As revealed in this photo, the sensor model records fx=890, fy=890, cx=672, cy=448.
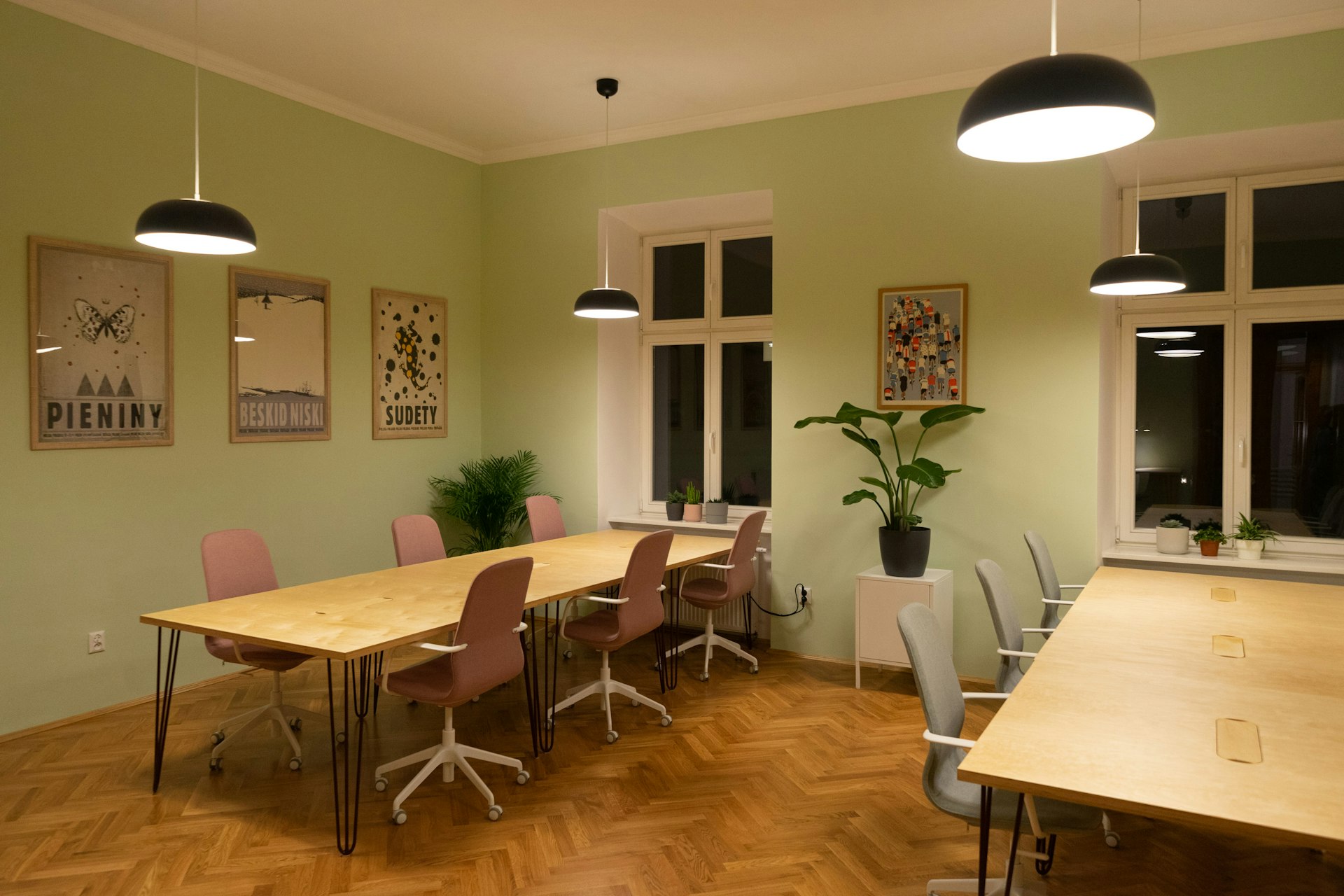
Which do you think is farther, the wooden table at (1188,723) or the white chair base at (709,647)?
the white chair base at (709,647)

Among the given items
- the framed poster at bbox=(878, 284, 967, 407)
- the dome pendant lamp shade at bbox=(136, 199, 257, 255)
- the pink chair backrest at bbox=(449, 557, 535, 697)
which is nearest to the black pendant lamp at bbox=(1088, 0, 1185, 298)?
the framed poster at bbox=(878, 284, 967, 407)

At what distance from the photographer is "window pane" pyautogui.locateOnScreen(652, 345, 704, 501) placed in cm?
662

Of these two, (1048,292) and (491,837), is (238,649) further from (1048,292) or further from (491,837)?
(1048,292)

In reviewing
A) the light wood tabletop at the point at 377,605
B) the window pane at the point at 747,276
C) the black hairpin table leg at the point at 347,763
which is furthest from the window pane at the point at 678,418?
the black hairpin table leg at the point at 347,763

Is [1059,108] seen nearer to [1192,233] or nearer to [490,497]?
[1192,233]

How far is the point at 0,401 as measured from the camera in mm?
4047

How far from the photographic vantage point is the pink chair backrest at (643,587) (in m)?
4.13

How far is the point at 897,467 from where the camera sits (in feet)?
16.9

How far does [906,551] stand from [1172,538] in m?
1.51

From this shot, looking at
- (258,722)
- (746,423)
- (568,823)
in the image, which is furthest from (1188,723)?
(746,423)

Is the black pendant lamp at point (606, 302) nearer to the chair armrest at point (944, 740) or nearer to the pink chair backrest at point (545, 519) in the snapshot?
the pink chair backrest at point (545, 519)

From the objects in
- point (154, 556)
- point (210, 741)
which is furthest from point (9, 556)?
point (210, 741)

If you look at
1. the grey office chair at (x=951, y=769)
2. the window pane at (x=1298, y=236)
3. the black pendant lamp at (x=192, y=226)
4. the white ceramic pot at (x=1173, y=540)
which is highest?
the window pane at (x=1298, y=236)

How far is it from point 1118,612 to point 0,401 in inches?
192
